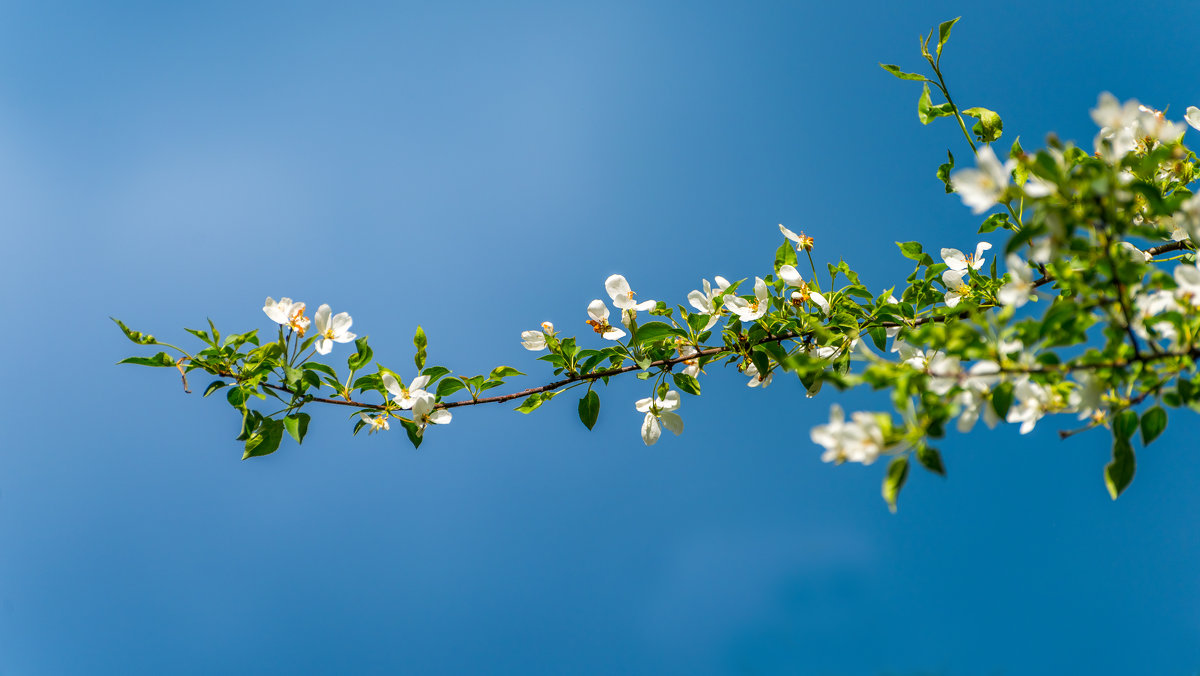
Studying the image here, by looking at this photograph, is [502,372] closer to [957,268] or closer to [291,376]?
[291,376]

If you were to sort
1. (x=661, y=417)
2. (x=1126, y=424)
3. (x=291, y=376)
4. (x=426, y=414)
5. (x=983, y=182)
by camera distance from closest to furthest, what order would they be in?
1. (x=983, y=182)
2. (x=1126, y=424)
3. (x=291, y=376)
4. (x=426, y=414)
5. (x=661, y=417)

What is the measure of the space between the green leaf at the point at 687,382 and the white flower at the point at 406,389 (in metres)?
0.73

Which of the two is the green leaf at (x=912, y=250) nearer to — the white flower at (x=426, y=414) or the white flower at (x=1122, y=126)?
the white flower at (x=1122, y=126)

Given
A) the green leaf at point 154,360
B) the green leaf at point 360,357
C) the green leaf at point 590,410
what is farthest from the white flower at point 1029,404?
the green leaf at point 154,360

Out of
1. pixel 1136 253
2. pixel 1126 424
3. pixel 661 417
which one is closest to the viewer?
pixel 1126 424

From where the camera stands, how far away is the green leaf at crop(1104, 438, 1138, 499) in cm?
119

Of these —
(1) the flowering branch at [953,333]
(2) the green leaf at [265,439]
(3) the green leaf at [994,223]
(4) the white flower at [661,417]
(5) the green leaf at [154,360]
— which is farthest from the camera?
(4) the white flower at [661,417]

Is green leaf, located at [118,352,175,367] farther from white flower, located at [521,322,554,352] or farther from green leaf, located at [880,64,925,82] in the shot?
green leaf, located at [880,64,925,82]

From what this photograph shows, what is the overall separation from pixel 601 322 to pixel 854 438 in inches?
39.4

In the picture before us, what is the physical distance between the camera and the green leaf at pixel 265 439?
1.79m

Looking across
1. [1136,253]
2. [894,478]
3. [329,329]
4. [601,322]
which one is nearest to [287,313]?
[329,329]

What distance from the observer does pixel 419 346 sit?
190 cm

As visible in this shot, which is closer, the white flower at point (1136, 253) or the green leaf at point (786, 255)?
the white flower at point (1136, 253)

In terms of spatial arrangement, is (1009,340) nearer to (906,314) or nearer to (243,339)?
(906,314)
